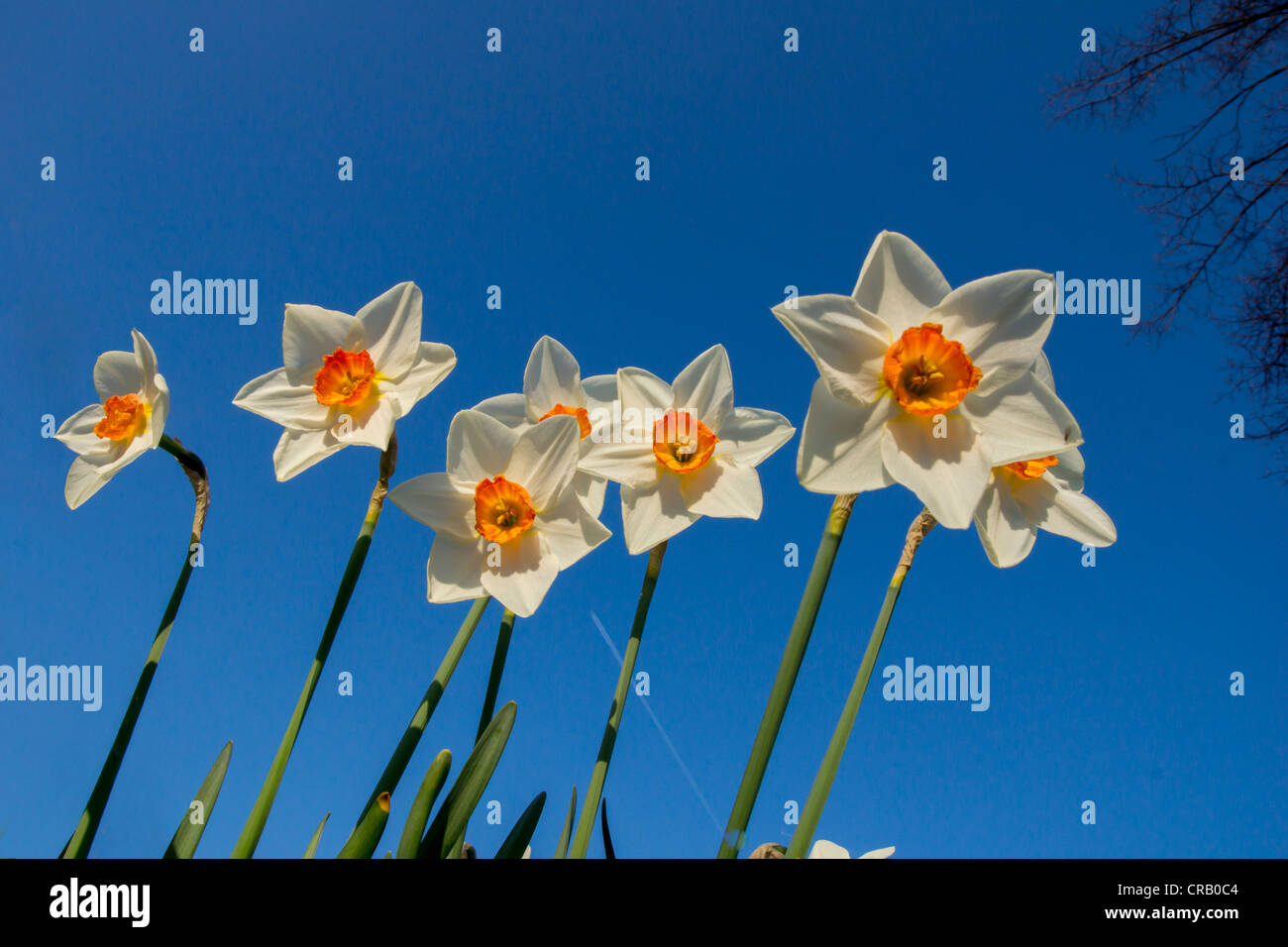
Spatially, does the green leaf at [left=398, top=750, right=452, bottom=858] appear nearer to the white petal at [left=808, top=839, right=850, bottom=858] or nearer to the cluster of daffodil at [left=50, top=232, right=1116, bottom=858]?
the cluster of daffodil at [left=50, top=232, right=1116, bottom=858]

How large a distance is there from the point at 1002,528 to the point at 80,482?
1793mm

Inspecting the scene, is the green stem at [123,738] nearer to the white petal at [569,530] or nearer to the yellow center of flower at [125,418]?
the yellow center of flower at [125,418]

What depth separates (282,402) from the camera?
1.47 metres

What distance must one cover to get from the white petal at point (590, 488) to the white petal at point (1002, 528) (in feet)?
2.07

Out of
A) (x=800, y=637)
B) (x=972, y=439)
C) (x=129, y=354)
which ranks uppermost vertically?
(x=129, y=354)

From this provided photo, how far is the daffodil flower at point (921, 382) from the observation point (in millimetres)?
1014

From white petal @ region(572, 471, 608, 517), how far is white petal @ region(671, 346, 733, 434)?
0.65 feet

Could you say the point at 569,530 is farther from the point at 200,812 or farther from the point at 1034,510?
the point at 200,812

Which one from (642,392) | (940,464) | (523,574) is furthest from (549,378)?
(940,464)
